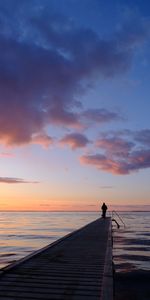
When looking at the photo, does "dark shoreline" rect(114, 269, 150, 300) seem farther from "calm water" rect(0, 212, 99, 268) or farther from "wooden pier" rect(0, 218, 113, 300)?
"calm water" rect(0, 212, 99, 268)

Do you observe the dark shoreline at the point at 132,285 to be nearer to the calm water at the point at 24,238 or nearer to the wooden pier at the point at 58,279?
the wooden pier at the point at 58,279

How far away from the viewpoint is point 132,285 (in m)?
13.9

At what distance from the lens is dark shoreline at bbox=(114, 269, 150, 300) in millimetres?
11984

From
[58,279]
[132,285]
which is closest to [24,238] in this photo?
[132,285]

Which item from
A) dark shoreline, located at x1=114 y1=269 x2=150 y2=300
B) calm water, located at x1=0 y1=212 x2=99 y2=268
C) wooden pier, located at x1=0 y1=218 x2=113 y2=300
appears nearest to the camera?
wooden pier, located at x1=0 y1=218 x2=113 y2=300

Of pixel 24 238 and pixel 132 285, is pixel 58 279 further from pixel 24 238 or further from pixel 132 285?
pixel 24 238

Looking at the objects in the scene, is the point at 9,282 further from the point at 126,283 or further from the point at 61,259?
the point at 126,283

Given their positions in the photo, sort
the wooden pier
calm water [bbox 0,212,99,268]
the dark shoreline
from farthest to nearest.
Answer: calm water [bbox 0,212,99,268] < the dark shoreline < the wooden pier

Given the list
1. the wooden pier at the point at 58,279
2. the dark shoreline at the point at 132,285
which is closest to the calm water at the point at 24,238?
the dark shoreline at the point at 132,285

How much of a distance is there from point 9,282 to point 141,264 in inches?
450

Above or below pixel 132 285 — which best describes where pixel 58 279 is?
above

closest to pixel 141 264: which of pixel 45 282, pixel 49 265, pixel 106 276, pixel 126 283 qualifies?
pixel 126 283

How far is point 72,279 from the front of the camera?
9641 mm

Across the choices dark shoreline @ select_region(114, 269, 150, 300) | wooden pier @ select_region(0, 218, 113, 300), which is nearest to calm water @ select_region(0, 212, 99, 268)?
dark shoreline @ select_region(114, 269, 150, 300)
